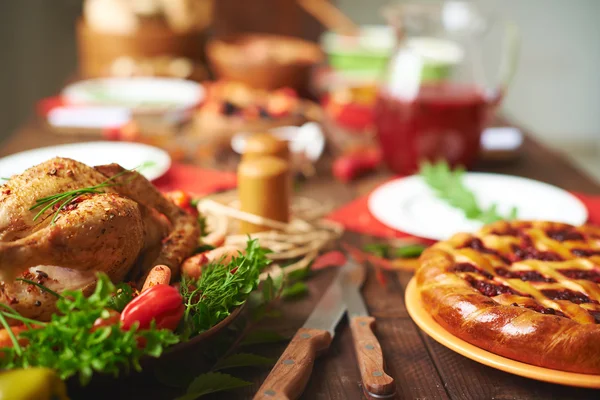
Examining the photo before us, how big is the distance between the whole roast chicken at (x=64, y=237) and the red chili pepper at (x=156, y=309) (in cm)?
9

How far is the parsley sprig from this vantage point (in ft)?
5.44

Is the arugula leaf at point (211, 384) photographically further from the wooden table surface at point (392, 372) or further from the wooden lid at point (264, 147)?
the wooden lid at point (264, 147)

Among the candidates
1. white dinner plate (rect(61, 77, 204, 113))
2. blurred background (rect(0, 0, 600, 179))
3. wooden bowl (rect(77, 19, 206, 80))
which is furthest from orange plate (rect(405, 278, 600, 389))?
blurred background (rect(0, 0, 600, 179))

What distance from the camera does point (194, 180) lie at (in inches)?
85.7

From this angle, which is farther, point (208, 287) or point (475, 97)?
point (475, 97)

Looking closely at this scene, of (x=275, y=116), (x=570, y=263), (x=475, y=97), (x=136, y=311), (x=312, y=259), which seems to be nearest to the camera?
(x=136, y=311)

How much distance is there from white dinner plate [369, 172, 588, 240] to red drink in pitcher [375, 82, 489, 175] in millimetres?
156

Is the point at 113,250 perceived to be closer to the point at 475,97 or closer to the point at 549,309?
the point at 549,309

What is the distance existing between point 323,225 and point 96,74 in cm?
228

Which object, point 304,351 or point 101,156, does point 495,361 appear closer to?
point 304,351

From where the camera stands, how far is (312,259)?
152 centimetres

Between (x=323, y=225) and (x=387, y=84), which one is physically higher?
(x=387, y=84)

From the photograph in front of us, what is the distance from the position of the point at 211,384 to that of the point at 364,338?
0.95 feet

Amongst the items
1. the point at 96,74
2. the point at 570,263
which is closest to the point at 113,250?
the point at 570,263
